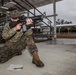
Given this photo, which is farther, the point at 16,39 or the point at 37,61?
the point at 16,39

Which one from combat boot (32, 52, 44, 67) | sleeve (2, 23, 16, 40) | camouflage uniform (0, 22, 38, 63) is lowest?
combat boot (32, 52, 44, 67)

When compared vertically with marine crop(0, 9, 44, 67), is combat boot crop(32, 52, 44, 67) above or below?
below

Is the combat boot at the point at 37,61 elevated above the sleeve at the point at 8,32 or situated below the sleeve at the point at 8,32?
below

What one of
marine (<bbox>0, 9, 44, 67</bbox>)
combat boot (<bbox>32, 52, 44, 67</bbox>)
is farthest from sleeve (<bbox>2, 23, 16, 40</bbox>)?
combat boot (<bbox>32, 52, 44, 67</bbox>)

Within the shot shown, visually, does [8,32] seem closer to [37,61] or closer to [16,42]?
[16,42]

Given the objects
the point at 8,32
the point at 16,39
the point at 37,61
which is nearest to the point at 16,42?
the point at 16,39

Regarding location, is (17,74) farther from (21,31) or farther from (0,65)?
(21,31)

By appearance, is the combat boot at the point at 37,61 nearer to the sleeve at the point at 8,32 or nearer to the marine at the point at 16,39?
the marine at the point at 16,39

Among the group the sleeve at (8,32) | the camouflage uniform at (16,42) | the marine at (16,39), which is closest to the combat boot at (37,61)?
the marine at (16,39)

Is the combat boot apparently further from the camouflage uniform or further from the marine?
the camouflage uniform

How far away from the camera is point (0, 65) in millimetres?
3184

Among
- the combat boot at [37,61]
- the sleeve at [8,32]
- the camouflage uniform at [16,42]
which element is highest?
the sleeve at [8,32]

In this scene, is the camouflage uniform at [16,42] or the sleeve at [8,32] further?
the camouflage uniform at [16,42]

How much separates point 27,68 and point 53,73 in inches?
19.9
